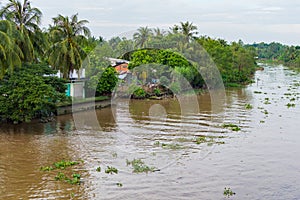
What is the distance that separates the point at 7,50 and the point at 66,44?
323 inches

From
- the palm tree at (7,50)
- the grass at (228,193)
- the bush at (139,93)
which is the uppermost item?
the palm tree at (7,50)

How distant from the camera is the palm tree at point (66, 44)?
28016 mm

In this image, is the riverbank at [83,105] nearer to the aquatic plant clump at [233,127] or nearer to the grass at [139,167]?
the aquatic plant clump at [233,127]

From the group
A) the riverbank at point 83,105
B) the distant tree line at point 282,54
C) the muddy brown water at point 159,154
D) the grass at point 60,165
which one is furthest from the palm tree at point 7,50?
the distant tree line at point 282,54

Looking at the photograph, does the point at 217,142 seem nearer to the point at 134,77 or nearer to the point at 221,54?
the point at 134,77

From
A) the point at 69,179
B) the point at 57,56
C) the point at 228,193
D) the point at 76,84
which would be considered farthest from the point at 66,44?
the point at 228,193

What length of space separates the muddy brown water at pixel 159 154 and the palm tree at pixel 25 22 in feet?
16.5

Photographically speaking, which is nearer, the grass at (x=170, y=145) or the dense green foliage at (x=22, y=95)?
the grass at (x=170, y=145)

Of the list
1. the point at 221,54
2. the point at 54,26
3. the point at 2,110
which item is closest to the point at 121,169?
the point at 2,110

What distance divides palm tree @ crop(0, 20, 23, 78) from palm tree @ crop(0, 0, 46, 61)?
1355mm

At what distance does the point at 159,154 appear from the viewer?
1666 cm

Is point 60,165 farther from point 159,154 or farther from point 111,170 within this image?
point 159,154

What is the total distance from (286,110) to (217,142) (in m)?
13.6

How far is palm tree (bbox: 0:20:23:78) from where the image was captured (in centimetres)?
1991
